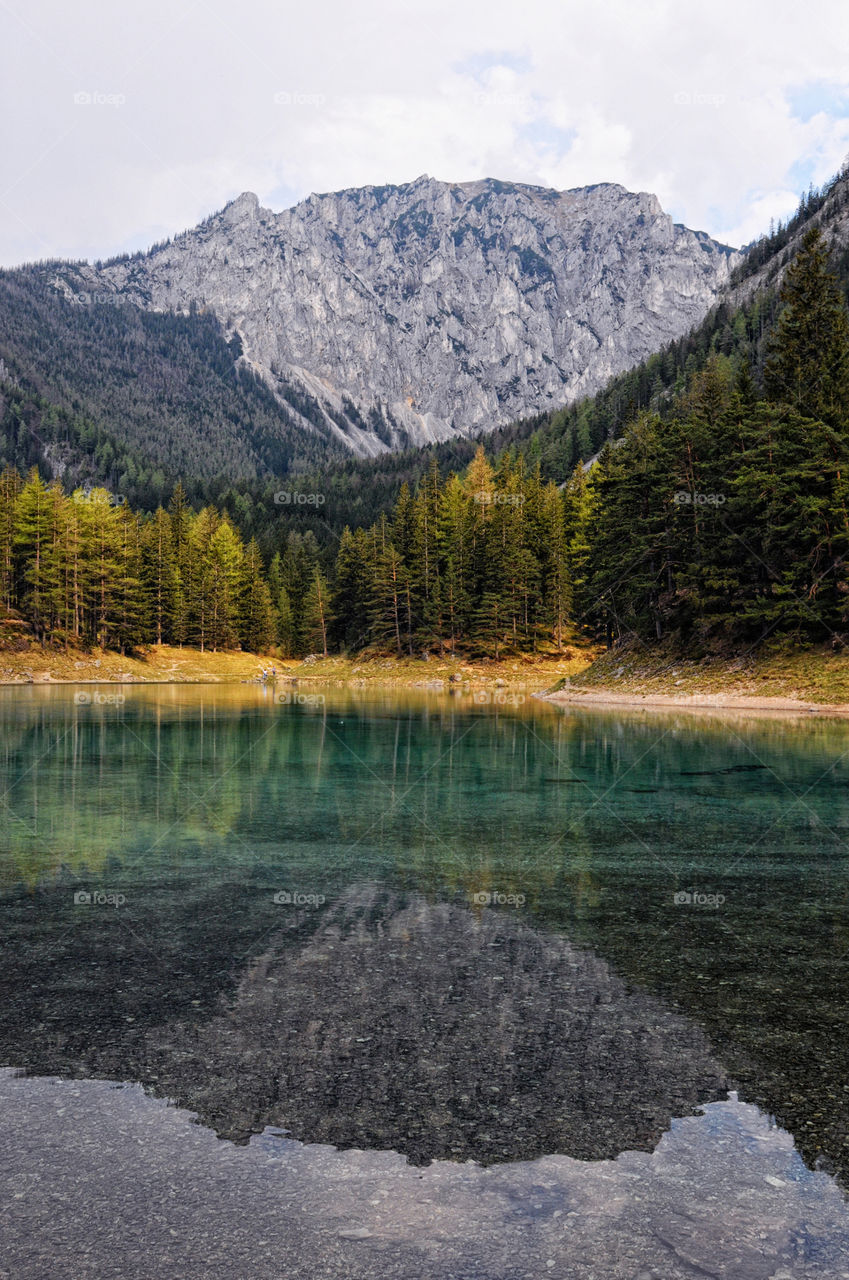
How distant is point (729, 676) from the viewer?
47500mm

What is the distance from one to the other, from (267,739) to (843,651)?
30069mm

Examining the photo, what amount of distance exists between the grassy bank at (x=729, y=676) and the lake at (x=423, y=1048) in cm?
3099

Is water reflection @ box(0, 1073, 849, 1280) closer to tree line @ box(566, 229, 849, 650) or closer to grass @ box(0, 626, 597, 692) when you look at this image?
tree line @ box(566, 229, 849, 650)

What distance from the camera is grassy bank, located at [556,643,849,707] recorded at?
42.5m

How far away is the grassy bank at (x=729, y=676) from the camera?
4253 centimetres

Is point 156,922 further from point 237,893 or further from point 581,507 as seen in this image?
point 581,507

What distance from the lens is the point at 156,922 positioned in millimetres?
9016

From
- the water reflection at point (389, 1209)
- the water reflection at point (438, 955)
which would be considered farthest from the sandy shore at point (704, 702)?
the water reflection at point (389, 1209)

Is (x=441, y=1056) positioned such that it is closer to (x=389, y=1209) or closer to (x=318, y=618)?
(x=389, y=1209)

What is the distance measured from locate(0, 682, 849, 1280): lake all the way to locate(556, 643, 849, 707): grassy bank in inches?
1220

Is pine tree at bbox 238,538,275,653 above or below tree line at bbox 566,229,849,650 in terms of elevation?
below

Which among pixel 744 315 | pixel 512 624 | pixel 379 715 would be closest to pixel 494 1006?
pixel 379 715

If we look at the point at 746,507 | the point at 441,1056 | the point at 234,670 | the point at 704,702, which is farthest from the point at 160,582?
the point at 441,1056

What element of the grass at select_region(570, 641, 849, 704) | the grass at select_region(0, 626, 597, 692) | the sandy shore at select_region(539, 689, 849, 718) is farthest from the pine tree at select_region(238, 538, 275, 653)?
the sandy shore at select_region(539, 689, 849, 718)
